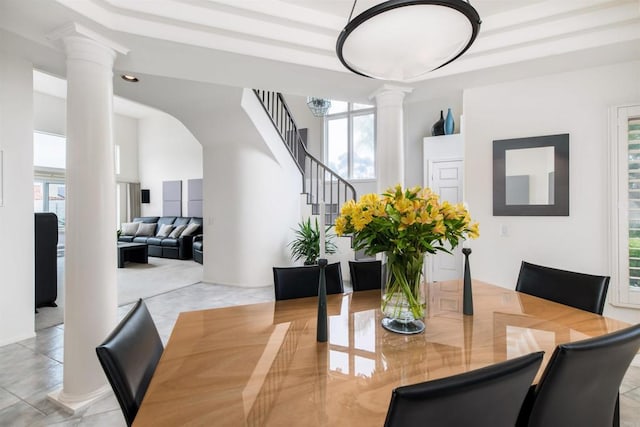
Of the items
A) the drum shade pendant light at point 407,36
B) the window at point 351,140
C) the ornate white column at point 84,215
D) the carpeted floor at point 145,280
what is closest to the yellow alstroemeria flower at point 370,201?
the drum shade pendant light at point 407,36

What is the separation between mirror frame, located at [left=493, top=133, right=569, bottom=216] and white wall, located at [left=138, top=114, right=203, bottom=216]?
7520 mm

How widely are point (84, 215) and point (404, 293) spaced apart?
196 centimetres

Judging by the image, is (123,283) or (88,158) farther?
(123,283)

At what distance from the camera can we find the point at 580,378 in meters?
0.91

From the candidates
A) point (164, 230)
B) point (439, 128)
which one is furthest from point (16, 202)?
point (164, 230)

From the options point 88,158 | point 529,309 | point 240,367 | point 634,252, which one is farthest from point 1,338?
point 634,252

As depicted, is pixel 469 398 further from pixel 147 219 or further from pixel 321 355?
pixel 147 219

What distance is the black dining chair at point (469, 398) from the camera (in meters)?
0.62

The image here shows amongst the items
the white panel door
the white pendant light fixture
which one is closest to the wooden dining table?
the white panel door

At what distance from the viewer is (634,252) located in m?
2.52

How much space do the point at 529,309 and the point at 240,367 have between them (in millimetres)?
1484

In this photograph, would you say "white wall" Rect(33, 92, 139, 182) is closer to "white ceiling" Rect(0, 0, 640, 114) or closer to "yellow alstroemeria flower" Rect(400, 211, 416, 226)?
"white ceiling" Rect(0, 0, 640, 114)

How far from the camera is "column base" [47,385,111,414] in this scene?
1899 mm

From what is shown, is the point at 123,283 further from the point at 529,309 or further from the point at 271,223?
the point at 529,309
